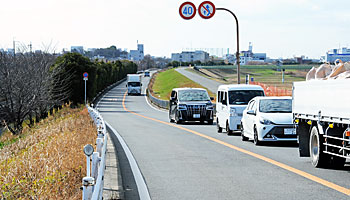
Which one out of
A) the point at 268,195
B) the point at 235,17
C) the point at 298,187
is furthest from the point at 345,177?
the point at 235,17

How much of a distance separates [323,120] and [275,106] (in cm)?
680

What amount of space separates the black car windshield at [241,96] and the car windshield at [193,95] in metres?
7.16

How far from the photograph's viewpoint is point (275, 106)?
18047 mm

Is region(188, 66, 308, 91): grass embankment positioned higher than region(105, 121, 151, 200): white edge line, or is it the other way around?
region(188, 66, 308, 91): grass embankment

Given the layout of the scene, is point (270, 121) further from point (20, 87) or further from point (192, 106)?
point (20, 87)

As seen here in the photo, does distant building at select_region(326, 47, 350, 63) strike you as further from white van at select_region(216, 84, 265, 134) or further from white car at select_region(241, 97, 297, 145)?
white van at select_region(216, 84, 265, 134)

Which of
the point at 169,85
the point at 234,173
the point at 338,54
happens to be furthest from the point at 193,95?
the point at 169,85

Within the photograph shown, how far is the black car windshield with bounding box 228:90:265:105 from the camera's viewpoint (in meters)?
22.5

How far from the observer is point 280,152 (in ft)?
49.9

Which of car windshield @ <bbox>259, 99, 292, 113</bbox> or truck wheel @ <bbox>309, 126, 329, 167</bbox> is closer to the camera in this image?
truck wheel @ <bbox>309, 126, 329, 167</bbox>

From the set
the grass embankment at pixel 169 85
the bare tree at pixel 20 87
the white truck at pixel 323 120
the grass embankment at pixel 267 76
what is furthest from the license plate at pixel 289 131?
the grass embankment at pixel 267 76

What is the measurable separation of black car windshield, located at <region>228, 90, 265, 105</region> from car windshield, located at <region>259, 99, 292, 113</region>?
13.8 ft

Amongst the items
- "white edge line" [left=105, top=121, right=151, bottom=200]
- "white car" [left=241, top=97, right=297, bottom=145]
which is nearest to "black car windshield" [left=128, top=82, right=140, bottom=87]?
"white car" [left=241, top=97, right=297, bottom=145]

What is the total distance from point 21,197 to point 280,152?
28.7 feet
